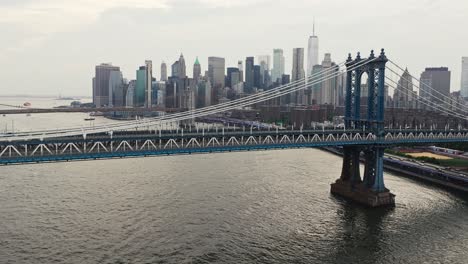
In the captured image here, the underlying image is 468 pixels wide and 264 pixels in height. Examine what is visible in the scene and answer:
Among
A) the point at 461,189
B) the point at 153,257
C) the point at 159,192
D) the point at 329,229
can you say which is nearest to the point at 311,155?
the point at 461,189

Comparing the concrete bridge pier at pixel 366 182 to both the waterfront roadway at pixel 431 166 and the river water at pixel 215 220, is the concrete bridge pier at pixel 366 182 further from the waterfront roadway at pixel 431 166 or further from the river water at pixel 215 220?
the waterfront roadway at pixel 431 166

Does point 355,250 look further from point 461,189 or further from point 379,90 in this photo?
point 461,189

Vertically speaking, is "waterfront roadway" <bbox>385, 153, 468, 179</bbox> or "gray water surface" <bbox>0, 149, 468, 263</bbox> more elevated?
"waterfront roadway" <bbox>385, 153, 468, 179</bbox>

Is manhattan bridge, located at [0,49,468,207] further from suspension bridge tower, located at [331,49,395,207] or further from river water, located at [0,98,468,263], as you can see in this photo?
river water, located at [0,98,468,263]

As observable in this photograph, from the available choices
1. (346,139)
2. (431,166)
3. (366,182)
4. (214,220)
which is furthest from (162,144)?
(431,166)

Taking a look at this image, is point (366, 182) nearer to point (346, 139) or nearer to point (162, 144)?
point (346, 139)

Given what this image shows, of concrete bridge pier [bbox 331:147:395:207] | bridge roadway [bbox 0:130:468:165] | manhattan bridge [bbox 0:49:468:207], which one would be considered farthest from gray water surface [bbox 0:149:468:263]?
bridge roadway [bbox 0:130:468:165]
